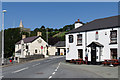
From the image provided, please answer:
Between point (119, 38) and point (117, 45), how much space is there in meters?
0.98

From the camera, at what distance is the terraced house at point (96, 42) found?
2273cm

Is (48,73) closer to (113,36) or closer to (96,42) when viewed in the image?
(96,42)

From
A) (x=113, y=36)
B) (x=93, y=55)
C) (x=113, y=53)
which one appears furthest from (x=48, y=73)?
(x=113, y=36)

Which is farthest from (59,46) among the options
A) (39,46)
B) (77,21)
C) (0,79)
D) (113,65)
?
(0,79)

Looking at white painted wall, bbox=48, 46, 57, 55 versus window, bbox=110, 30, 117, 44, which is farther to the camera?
white painted wall, bbox=48, 46, 57, 55

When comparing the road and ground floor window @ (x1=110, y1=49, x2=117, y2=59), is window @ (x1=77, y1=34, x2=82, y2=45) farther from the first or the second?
the road

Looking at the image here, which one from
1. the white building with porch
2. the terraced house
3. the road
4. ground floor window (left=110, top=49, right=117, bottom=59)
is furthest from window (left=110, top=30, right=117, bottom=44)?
the white building with porch

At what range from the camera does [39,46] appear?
54156 mm

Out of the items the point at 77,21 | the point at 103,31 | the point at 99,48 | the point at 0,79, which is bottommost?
the point at 0,79

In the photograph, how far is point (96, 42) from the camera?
24.7 metres

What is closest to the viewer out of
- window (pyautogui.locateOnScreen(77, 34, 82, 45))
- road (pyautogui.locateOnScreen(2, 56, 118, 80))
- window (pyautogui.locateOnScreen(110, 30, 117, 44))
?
road (pyautogui.locateOnScreen(2, 56, 118, 80))

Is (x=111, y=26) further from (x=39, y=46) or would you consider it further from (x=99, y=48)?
(x=39, y=46)

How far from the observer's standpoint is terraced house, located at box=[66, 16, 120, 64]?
22.7 m

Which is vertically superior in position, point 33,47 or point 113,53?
point 33,47
